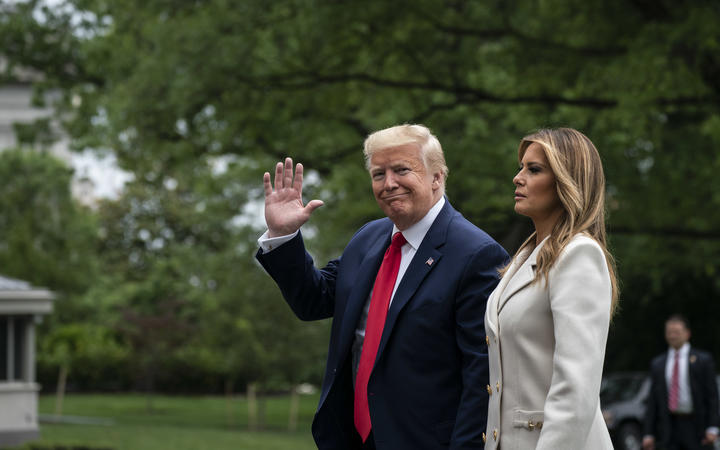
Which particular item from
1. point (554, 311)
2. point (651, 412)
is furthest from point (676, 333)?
point (554, 311)

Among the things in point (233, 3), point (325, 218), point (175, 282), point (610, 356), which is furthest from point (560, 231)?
point (175, 282)

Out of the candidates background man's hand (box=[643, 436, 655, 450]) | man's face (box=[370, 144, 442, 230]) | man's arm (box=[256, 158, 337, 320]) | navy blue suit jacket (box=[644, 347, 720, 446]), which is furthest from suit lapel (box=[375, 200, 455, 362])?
navy blue suit jacket (box=[644, 347, 720, 446])

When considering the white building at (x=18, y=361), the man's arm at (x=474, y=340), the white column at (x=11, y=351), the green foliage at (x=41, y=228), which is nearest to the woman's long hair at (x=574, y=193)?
the man's arm at (x=474, y=340)

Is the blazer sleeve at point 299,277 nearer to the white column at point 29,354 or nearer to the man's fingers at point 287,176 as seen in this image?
the man's fingers at point 287,176

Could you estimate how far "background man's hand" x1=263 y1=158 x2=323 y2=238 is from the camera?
187 inches

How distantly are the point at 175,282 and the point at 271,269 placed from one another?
47490 millimetres

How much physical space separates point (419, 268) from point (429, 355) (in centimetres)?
37

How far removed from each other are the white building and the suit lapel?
20.1m

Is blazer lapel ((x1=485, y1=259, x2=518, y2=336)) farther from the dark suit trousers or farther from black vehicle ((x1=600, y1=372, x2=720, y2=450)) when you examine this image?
black vehicle ((x1=600, y1=372, x2=720, y2=450))

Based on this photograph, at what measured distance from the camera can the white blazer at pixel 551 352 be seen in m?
3.52

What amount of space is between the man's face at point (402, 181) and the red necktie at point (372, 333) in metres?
0.24

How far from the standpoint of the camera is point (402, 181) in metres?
4.51

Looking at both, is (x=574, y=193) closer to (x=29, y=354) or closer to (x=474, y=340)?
(x=474, y=340)

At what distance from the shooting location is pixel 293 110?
1767 centimetres
